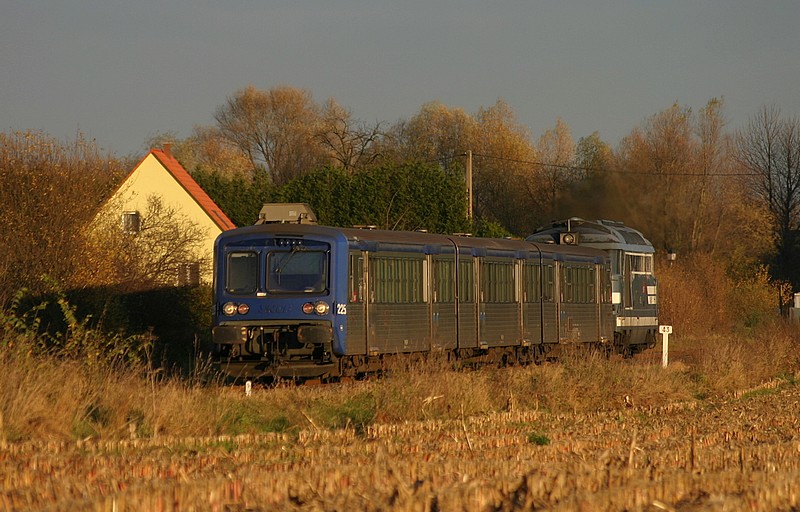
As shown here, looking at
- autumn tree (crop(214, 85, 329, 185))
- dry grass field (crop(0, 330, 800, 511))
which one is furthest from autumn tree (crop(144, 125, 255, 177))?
dry grass field (crop(0, 330, 800, 511))

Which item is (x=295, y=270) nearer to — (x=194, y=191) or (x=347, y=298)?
(x=347, y=298)

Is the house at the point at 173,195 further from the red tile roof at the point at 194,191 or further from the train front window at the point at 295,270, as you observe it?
the train front window at the point at 295,270

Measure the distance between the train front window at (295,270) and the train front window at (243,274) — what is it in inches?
10.3

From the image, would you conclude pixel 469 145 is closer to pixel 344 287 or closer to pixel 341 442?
pixel 344 287

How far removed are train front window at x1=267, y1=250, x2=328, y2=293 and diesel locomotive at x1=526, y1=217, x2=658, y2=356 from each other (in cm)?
1119

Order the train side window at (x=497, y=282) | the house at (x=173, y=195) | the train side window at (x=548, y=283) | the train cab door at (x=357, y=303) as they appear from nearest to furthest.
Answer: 1. the train cab door at (x=357, y=303)
2. the train side window at (x=497, y=282)
3. the train side window at (x=548, y=283)
4. the house at (x=173, y=195)

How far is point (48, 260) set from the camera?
29859mm

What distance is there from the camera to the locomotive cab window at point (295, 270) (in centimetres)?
2216

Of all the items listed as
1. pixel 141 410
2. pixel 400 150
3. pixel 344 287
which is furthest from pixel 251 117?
pixel 141 410

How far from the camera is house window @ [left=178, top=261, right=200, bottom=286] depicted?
36.5 metres

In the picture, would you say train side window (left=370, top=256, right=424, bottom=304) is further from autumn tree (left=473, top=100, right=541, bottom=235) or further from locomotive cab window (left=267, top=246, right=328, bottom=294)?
autumn tree (left=473, top=100, right=541, bottom=235)

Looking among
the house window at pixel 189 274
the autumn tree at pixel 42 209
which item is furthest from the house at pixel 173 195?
the autumn tree at pixel 42 209

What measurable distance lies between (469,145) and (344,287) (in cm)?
5495

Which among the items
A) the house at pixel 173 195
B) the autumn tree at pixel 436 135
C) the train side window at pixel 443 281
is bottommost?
the train side window at pixel 443 281
